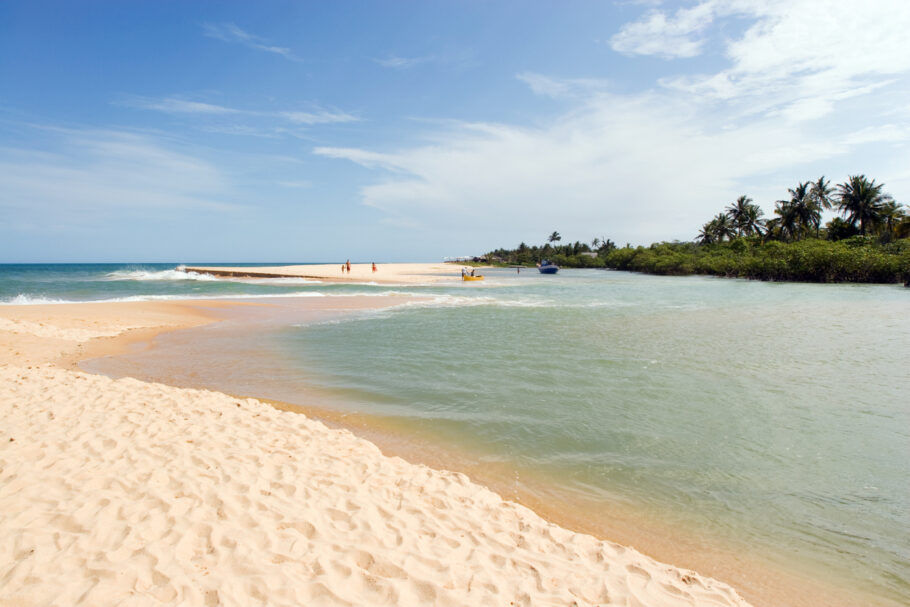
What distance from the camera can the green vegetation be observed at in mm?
47781

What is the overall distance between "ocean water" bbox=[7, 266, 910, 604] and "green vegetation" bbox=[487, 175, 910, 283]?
125 feet

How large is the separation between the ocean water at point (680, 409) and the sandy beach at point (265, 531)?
1633 mm

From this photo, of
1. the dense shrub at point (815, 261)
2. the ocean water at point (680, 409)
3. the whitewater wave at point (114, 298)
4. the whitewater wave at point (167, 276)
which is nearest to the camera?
the ocean water at point (680, 409)

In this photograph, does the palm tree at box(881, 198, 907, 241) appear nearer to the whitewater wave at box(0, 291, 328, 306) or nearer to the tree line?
the tree line

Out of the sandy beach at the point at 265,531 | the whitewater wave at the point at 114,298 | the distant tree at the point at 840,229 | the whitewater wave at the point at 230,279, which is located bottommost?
the sandy beach at the point at 265,531

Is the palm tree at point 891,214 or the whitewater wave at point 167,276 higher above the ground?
the palm tree at point 891,214

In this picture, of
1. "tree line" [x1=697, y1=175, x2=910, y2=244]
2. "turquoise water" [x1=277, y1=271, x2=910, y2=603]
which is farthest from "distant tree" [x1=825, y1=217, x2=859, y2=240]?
"turquoise water" [x1=277, y1=271, x2=910, y2=603]

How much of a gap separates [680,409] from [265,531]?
7.73 metres

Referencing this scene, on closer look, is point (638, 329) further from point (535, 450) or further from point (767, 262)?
point (767, 262)

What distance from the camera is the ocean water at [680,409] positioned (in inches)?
204

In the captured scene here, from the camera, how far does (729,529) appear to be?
4.98 metres

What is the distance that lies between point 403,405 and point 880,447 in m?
7.69

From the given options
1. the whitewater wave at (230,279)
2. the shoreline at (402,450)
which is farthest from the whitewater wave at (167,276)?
Answer: the shoreline at (402,450)

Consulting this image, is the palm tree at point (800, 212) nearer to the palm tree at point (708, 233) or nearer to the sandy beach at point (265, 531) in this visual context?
the palm tree at point (708, 233)
